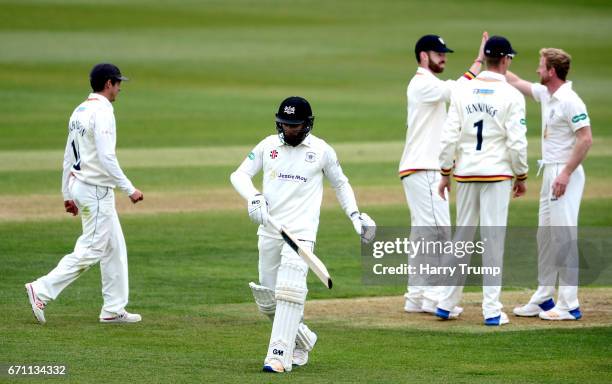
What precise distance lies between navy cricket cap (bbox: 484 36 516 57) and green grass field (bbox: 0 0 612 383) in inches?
96.2

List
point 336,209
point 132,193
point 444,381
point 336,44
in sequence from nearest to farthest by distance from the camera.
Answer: point 444,381 → point 132,193 → point 336,209 → point 336,44

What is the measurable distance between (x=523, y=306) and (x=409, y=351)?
2.42 metres

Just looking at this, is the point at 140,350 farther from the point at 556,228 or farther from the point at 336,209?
the point at 336,209

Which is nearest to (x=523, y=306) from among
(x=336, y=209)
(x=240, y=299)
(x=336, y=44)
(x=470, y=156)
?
(x=470, y=156)

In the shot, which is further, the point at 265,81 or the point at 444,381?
the point at 265,81

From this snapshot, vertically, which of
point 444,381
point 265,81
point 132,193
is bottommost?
point 265,81

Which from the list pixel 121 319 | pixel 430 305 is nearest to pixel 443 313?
pixel 430 305

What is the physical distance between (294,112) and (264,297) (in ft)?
4.63

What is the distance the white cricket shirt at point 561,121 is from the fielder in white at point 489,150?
45 cm

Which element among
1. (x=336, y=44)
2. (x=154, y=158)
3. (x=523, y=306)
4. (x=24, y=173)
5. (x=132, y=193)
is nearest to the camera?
(x=132, y=193)

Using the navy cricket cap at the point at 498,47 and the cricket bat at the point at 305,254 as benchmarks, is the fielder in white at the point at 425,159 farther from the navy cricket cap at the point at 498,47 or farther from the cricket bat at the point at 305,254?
the cricket bat at the point at 305,254

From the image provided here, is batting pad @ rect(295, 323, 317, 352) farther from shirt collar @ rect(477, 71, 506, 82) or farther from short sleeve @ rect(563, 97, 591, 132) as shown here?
short sleeve @ rect(563, 97, 591, 132)

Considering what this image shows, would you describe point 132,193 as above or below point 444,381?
above

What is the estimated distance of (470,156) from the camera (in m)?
10.6
